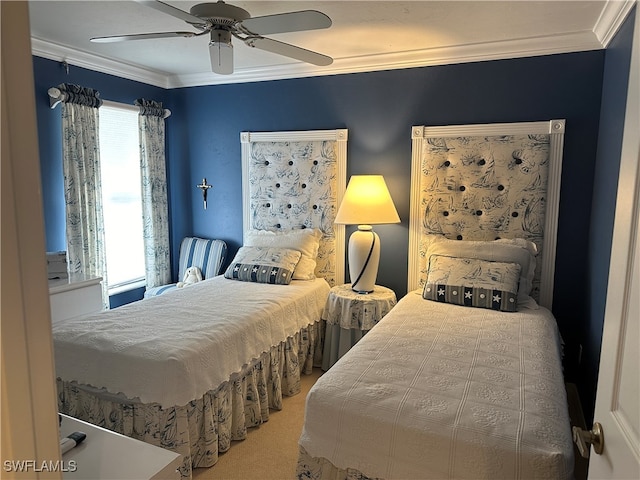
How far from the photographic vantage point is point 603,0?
2316mm

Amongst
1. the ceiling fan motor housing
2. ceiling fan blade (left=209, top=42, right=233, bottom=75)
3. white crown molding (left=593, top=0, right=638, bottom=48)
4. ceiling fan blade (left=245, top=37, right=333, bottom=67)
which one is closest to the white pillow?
ceiling fan blade (left=245, top=37, right=333, bottom=67)

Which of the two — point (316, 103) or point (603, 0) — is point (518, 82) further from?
point (316, 103)

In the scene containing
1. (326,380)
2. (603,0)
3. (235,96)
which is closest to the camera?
(326,380)

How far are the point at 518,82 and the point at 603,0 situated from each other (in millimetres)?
838

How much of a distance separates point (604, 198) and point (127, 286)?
3.72 m

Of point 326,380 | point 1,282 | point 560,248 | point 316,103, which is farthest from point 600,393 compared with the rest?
point 316,103

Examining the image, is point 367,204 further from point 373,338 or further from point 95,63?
point 95,63

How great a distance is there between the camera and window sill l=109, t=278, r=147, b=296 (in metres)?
3.93

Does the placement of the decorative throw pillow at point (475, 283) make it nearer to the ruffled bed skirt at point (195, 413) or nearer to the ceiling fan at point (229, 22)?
the ruffled bed skirt at point (195, 413)

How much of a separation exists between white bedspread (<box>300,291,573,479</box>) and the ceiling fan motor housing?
5.24 feet

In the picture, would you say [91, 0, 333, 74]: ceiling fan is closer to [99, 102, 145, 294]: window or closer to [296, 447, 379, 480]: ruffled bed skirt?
[99, 102, 145, 294]: window

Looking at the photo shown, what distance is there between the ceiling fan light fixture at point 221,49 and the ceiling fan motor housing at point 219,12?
0.08m

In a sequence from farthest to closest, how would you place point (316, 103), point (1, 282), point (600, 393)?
point (316, 103), point (600, 393), point (1, 282)

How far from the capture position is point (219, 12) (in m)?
1.93
